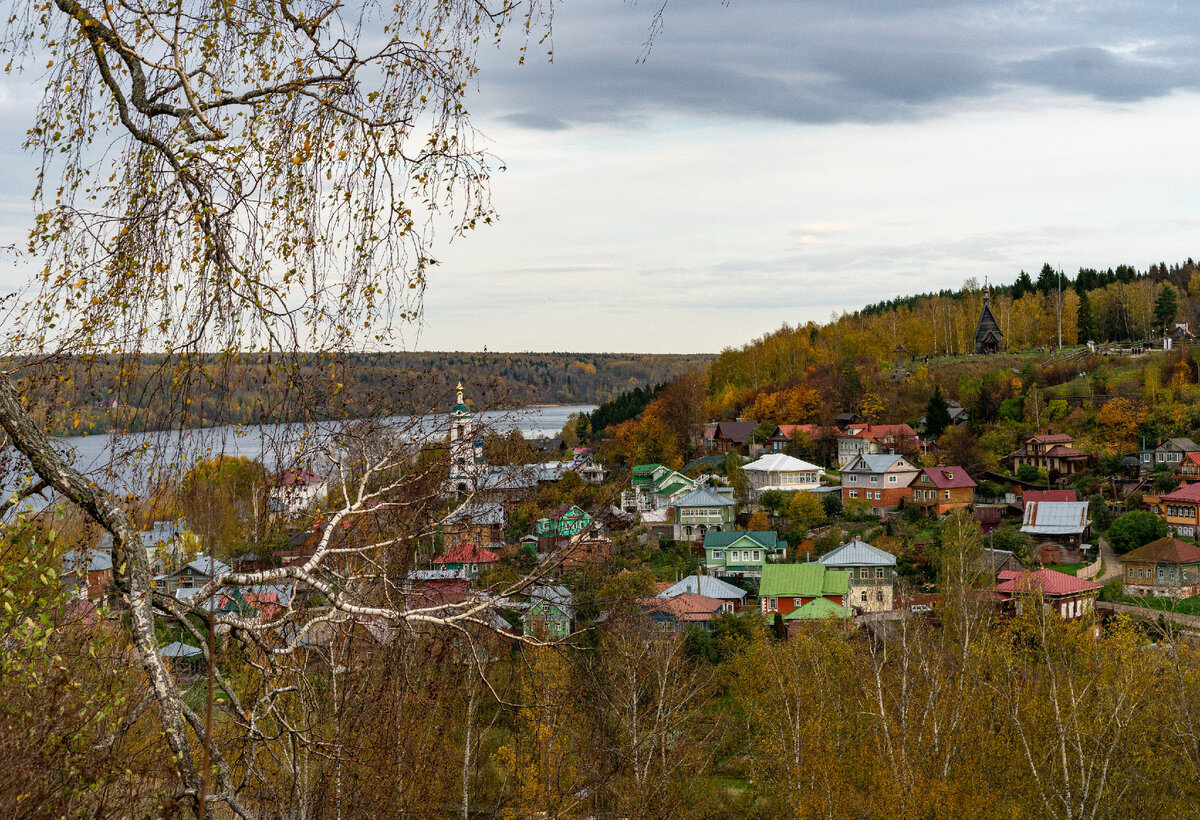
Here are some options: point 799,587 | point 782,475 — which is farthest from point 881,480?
point 799,587

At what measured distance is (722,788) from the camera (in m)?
16.0

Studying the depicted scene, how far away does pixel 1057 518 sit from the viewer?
28281 millimetres

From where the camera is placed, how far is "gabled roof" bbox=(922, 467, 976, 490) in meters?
32.4

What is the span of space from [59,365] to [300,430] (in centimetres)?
81

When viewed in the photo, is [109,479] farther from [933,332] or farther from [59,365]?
[933,332]

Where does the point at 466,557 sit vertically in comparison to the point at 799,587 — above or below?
above

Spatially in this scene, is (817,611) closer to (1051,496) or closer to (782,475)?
(1051,496)

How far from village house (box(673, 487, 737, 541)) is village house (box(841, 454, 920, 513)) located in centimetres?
421

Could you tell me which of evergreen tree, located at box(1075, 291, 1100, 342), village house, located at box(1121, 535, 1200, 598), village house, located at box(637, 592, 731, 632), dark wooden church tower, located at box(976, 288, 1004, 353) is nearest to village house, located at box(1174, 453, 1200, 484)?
village house, located at box(1121, 535, 1200, 598)

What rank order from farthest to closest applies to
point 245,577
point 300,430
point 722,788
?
point 722,788 → point 300,430 → point 245,577

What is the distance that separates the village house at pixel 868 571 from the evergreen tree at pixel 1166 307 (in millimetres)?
35968

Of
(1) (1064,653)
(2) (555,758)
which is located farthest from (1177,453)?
(2) (555,758)

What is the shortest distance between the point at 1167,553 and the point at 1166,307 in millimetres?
A: 33746

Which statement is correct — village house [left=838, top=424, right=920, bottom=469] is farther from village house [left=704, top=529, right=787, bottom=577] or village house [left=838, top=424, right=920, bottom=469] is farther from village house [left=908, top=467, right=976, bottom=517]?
village house [left=704, top=529, right=787, bottom=577]
